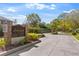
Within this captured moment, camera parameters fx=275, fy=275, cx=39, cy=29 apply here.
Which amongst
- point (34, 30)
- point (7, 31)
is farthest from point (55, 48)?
point (7, 31)

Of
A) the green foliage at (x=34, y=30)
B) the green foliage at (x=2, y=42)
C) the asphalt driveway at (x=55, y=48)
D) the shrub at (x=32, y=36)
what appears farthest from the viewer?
the shrub at (x=32, y=36)

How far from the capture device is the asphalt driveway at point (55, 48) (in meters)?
8.32

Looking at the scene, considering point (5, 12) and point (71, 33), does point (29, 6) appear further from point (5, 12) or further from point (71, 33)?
point (71, 33)

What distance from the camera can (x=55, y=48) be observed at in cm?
888

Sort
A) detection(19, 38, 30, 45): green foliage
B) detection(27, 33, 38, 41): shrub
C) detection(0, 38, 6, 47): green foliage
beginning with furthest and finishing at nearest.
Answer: detection(27, 33, 38, 41): shrub, detection(19, 38, 30, 45): green foliage, detection(0, 38, 6, 47): green foliage

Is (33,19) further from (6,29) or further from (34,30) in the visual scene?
(6,29)

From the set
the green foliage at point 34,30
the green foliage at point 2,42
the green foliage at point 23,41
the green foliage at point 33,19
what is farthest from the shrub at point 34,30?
the green foliage at point 2,42

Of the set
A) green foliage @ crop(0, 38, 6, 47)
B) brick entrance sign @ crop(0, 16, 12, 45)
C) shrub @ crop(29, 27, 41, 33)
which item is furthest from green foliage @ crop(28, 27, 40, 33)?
green foliage @ crop(0, 38, 6, 47)

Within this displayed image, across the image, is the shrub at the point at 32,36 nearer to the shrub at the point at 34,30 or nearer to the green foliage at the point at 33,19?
the shrub at the point at 34,30

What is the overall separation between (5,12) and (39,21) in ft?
3.76

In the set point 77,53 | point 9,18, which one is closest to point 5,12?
point 9,18

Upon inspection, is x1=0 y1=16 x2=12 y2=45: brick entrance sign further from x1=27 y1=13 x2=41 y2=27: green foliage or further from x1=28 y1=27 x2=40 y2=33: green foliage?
x1=28 y1=27 x2=40 y2=33: green foliage

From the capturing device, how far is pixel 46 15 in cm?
871

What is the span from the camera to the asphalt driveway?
8.32 meters
